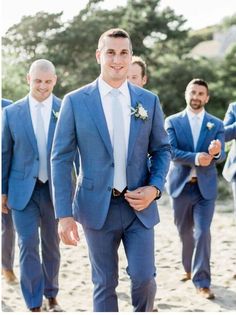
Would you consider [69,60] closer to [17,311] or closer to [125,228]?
[17,311]

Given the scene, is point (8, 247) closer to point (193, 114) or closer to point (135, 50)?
point (193, 114)

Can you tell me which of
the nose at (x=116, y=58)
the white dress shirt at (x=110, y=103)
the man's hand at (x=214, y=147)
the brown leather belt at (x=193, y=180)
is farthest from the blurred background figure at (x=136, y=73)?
the nose at (x=116, y=58)

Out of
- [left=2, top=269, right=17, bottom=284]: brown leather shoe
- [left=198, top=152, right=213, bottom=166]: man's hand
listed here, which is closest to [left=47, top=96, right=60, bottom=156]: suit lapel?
[left=198, top=152, right=213, bottom=166]: man's hand

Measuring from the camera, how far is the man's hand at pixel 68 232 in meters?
3.78

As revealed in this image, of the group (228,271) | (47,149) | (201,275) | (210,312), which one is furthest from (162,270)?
(47,149)

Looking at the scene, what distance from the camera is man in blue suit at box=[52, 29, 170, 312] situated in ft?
12.9

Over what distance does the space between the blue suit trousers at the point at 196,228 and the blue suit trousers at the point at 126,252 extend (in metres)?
2.22

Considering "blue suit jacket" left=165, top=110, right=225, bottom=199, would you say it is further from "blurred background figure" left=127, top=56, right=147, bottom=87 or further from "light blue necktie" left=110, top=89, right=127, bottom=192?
"light blue necktie" left=110, top=89, right=127, bottom=192

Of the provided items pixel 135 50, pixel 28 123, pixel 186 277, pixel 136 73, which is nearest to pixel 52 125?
pixel 28 123

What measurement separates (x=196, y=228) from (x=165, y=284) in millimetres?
744

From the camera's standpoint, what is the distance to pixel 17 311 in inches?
225

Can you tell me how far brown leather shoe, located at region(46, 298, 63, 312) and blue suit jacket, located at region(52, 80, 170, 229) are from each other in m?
1.87

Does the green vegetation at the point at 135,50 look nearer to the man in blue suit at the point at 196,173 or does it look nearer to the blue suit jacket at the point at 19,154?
the man in blue suit at the point at 196,173

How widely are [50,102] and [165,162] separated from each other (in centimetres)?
180
